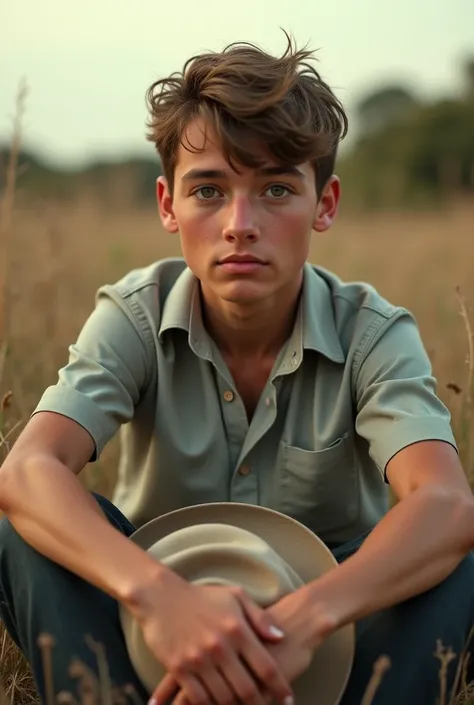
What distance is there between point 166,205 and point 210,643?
1514mm

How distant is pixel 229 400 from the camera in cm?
308

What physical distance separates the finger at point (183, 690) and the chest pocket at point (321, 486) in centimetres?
90

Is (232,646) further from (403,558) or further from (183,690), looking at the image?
(403,558)

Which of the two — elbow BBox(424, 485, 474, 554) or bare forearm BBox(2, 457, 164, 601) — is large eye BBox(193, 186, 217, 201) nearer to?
bare forearm BBox(2, 457, 164, 601)

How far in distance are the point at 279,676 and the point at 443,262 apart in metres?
6.67

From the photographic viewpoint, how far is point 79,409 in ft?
9.13

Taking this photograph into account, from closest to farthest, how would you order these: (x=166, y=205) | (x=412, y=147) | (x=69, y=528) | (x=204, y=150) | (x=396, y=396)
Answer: (x=69, y=528)
(x=396, y=396)
(x=204, y=150)
(x=166, y=205)
(x=412, y=147)

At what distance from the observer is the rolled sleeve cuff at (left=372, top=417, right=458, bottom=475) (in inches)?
106

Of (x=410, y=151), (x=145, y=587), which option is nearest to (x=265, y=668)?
(x=145, y=587)

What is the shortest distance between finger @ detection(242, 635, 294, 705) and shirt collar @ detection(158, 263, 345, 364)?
3.33ft

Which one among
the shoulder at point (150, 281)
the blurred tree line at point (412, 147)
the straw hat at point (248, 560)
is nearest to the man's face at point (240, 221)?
the shoulder at point (150, 281)

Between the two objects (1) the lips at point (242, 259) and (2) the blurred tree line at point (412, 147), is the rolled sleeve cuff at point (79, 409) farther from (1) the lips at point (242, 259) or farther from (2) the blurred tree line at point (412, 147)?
(2) the blurred tree line at point (412, 147)

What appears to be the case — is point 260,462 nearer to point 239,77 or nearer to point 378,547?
point 378,547

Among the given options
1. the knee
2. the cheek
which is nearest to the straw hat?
the knee
